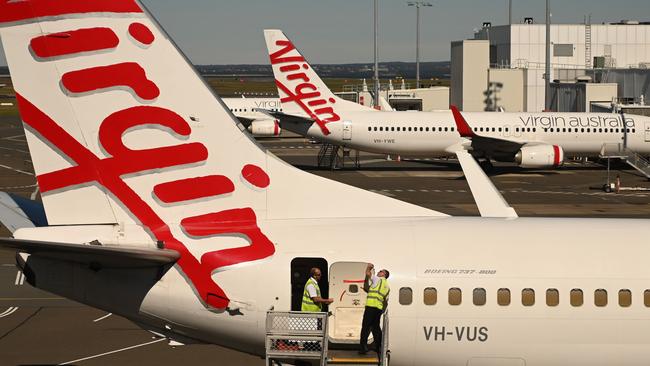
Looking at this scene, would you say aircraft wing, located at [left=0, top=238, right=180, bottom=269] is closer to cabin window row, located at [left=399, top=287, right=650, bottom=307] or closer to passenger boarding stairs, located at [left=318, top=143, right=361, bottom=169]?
cabin window row, located at [left=399, top=287, right=650, bottom=307]

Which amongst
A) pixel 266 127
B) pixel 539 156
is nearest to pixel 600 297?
pixel 539 156

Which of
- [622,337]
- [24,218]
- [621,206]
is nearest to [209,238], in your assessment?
[24,218]

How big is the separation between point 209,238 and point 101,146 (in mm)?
2250

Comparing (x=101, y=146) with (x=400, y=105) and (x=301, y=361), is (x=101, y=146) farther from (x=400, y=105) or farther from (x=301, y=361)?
(x=400, y=105)

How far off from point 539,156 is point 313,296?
48.4 meters

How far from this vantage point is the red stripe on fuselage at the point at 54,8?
15328mm

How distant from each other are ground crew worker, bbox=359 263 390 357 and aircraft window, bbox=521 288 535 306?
210 cm

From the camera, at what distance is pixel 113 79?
52.2ft

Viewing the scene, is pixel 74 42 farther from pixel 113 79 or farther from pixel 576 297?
pixel 576 297

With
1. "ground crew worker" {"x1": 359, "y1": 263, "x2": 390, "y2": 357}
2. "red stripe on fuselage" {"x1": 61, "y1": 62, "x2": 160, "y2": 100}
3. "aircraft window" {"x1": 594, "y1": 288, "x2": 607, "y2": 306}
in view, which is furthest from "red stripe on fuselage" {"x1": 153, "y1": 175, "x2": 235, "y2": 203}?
"aircraft window" {"x1": 594, "y1": 288, "x2": 607, "y2": 306}

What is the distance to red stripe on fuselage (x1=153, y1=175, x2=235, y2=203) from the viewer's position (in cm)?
1622

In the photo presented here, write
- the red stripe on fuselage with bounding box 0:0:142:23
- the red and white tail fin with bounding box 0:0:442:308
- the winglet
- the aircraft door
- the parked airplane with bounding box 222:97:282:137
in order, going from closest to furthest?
the red stripe on fuselage with bounding box 0:0:142:23, the red and white tail fin with bounding box 0:0:442:308, the winglet, the aircraft door, the parked airplane with bounding box 222:97:282:137

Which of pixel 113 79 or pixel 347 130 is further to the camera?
pixel 347 130

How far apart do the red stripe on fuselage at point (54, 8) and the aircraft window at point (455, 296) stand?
6581 mm
